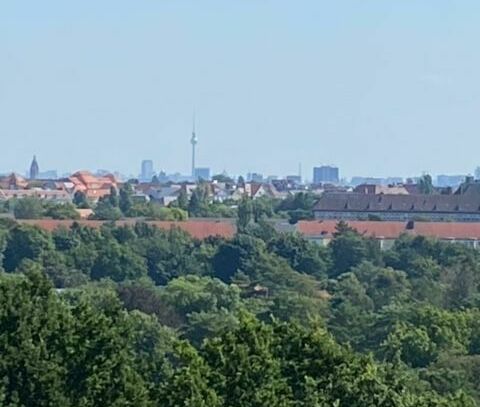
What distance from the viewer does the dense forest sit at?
794 inches

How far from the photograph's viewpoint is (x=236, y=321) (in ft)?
139

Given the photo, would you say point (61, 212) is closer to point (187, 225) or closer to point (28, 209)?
point (28, 209)

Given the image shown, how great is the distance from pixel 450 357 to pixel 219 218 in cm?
6307

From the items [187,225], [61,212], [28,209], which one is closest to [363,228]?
[187,225]

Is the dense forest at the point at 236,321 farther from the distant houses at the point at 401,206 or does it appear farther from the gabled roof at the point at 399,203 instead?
the gabled roof at the point at 399,203

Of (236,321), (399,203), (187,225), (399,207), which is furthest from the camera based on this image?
(399,203)

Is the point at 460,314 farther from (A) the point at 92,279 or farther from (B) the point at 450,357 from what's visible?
(A) the point at 92,279

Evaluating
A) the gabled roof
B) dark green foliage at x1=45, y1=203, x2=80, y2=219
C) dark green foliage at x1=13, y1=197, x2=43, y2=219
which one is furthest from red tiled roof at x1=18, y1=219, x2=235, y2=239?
the gabled roof

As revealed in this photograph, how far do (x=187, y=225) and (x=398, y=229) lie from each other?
9404mm

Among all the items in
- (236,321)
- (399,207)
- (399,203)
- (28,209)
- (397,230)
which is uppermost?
(399,203)

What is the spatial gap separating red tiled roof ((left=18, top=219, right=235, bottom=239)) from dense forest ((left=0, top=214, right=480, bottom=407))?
56.5 inches

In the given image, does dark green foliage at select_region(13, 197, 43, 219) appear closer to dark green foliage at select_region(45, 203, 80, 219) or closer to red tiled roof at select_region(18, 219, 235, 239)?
dark green foliage at select_region(45, 203, 80, 219)

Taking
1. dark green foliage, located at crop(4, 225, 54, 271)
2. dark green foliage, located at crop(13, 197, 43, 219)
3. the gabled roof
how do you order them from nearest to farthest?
dark green foliage, located at crop(4, 225, 54, 271) → dark green foliage, located at crop(13, 197, 43, 219) → the gabled roof

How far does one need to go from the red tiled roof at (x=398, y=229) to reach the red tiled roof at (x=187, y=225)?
4.01 metres
